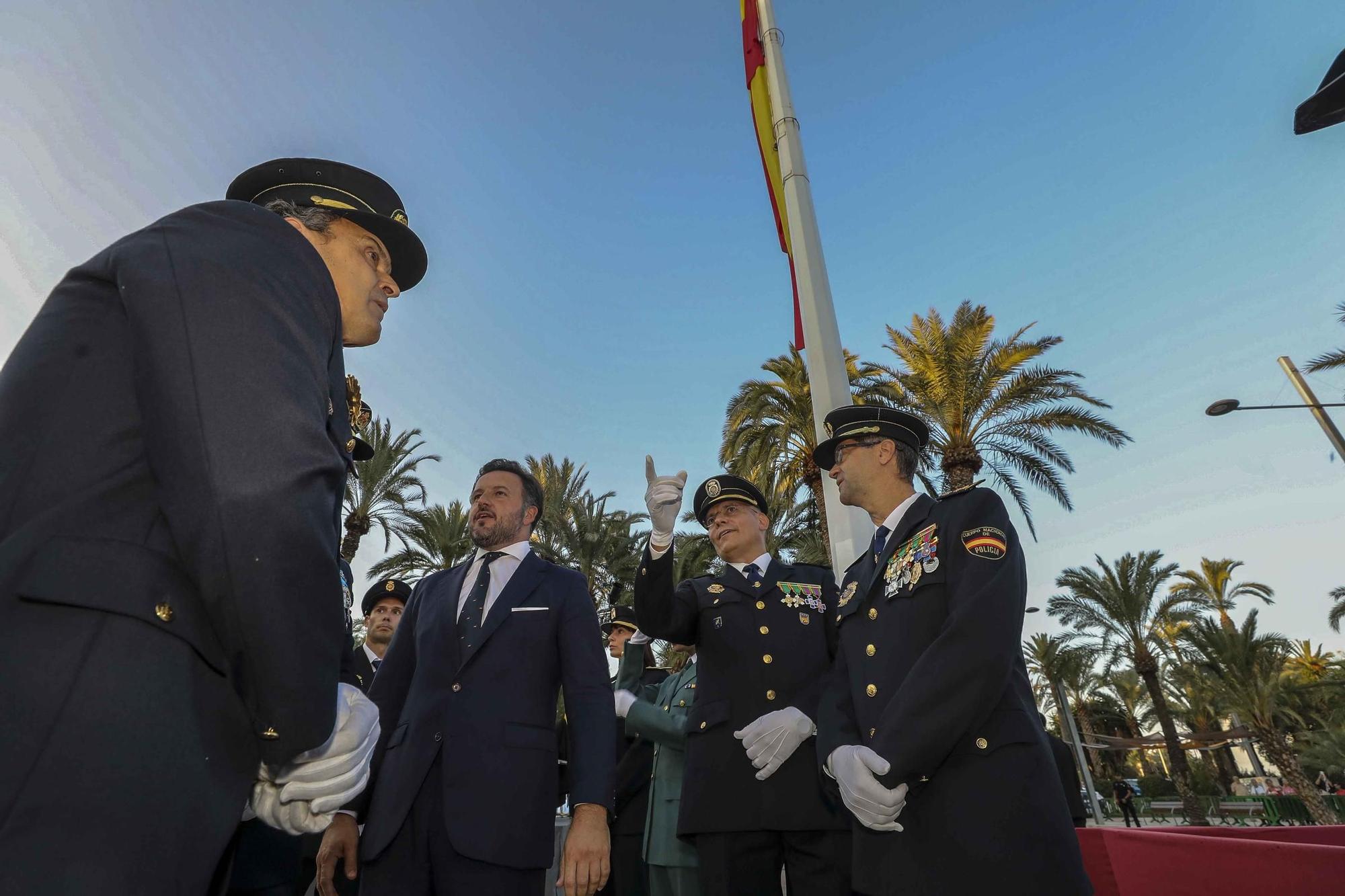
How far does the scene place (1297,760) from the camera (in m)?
30.8

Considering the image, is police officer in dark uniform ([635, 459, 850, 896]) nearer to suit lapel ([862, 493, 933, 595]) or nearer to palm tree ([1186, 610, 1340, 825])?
suit lapel ([862, 493, 933, 595])

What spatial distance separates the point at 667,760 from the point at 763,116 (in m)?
8.06

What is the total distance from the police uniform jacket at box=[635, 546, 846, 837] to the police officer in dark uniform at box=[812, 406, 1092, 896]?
59cm

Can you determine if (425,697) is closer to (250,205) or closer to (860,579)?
(860,579)

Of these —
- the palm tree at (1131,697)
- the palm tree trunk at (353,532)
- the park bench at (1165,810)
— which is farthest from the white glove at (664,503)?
the palm tree at (1131,697)

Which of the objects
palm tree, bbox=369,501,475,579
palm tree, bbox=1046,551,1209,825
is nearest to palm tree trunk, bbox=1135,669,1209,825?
palm tree, bbox=1046,551,1209,825

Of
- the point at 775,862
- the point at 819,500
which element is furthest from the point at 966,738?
the point at 819,500

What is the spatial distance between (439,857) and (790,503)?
19126 millimetres

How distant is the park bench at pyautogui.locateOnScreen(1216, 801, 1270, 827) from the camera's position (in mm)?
29005

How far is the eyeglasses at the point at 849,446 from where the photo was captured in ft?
12.0

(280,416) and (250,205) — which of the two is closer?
(280,416)

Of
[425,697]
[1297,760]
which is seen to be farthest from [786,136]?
[1297,760]

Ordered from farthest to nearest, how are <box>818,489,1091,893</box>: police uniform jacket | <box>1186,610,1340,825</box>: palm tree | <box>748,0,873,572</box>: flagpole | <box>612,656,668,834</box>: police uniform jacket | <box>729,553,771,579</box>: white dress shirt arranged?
<box>1186,610,1340,825</box>: palm tree, <box>748,0,873,572</box>: flagpole, <box>612,656,668,834</box>: police uniform jacket, <box>729,553,771,579</box>: white dress shirt, <box>818,489,1091,893</box>: police uniform jacket

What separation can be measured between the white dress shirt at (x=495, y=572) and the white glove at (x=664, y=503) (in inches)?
24.6
